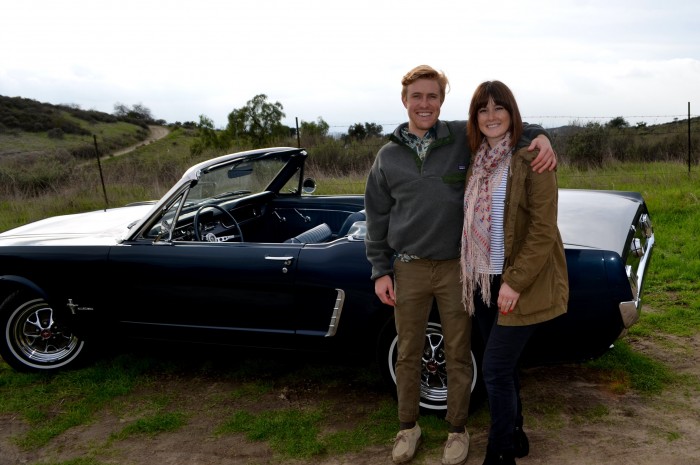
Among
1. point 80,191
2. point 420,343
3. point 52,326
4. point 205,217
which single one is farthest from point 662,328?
point 80,191

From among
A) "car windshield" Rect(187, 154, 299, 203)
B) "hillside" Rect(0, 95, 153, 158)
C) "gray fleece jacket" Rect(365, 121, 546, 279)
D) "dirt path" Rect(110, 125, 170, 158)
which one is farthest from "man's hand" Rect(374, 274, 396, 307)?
"dirt path" Rect(110, 125, 170, 158)

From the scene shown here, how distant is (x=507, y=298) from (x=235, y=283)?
5.93 ft

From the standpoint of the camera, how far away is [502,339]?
8.87 ft

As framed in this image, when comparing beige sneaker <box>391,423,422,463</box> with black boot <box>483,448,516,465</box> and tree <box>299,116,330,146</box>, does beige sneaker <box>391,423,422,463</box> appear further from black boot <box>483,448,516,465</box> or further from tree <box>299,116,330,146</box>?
tree <box>299,116,330,146</box>

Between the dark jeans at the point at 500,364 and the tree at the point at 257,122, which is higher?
the tree at the point at 257,122

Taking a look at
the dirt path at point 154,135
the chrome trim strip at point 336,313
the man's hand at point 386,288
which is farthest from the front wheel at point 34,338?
the dirt path at point 154,135

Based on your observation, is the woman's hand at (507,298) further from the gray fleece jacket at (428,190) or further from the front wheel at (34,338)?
the front wheel at (34,338)

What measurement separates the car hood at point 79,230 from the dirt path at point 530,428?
1071 millimetres

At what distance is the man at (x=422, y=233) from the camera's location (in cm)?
284

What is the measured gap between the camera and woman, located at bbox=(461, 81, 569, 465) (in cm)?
253

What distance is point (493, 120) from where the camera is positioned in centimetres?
263

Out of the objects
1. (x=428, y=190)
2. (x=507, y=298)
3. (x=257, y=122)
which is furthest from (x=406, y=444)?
(x=257, y=122)

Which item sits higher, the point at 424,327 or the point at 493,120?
the point at 493,120

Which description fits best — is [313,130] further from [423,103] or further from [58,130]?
[58,130]
